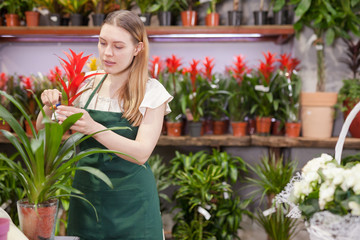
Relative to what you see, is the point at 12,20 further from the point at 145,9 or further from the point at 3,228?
the point at 3,228

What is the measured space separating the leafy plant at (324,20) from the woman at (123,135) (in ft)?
7.00

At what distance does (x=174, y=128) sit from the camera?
3443 millimetres

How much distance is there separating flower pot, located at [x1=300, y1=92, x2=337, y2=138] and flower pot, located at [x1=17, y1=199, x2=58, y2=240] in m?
2.62

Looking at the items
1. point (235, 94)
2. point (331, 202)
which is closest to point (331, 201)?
point (331, 202)

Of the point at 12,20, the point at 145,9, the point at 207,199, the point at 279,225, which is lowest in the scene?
the point at 279,225

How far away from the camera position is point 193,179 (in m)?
3.12

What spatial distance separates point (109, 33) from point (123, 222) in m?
0.74

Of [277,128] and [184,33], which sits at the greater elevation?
[184,33]

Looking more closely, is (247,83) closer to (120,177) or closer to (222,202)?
(222,202)

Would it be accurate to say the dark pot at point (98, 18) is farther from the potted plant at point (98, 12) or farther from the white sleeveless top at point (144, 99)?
the white sleeveless top at point (144, 99)

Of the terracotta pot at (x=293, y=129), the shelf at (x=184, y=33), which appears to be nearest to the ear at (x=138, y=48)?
the shelf at (x=184, y=33)

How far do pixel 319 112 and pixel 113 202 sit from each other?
7.44 feet

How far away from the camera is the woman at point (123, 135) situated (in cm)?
155

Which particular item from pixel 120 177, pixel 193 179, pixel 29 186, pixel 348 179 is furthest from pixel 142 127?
pixel 193 179
